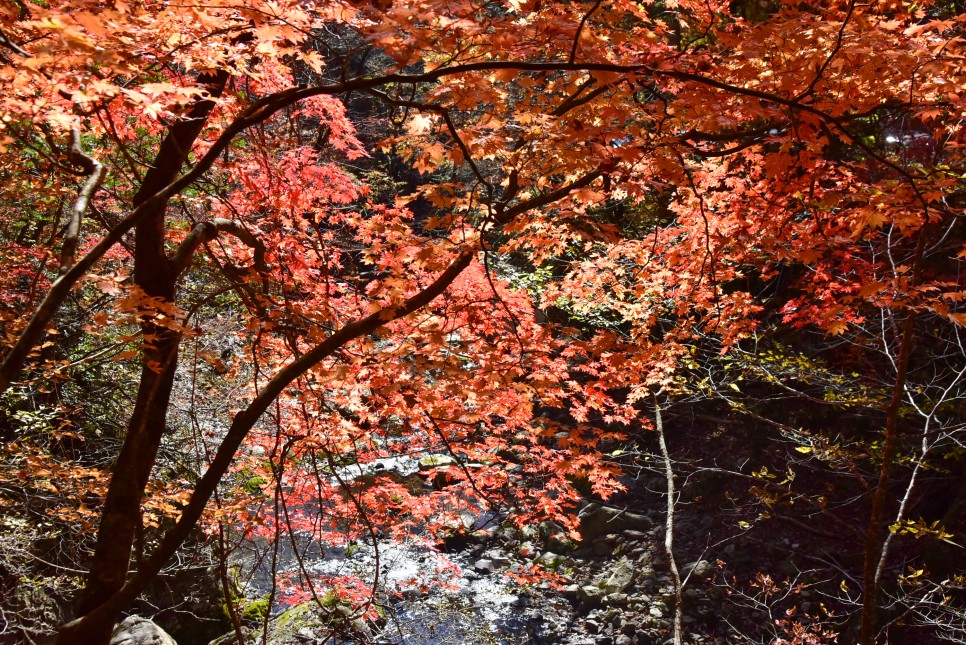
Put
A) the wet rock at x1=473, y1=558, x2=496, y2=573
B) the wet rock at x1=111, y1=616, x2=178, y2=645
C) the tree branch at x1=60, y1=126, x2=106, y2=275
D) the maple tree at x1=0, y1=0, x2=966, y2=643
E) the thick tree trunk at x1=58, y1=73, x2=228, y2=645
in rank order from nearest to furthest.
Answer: the tree branch at x1=60, y1=126, x2=106, y2=275 < the maple tree at x1=0, y1=0, x2=966, y2=643 < the thick tree trunk at x1=58, y1=73, x2=228, y2=645 < the wet rock at x1=111, y1=616, x2=178, y2=645 < the wet rock at x1=473, y1=558, x2=496, y2=573

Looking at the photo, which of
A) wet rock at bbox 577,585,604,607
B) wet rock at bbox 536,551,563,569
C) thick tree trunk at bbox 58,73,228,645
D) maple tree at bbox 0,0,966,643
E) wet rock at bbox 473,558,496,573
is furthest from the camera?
wet rock at bbox 473,558,496,573

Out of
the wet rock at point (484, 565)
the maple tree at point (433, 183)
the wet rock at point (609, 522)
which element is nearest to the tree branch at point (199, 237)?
the maple tree at point (433, 183)

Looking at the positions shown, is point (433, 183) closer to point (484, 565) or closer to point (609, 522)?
point (484, 565)

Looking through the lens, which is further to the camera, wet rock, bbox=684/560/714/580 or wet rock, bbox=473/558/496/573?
wet rock, bbox=473/558/496/573

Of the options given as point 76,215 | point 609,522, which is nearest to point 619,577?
point 609,522

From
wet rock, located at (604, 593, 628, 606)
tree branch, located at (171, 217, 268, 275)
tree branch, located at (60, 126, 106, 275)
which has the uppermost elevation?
tree branch, located at (171, 217, 268, 275)

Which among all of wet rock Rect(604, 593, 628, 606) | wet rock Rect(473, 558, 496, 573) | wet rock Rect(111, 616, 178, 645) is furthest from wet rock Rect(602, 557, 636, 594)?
wet rock Rect(111, 616, 178, 645)

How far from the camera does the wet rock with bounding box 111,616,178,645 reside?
6016 millimetres

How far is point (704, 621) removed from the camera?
25.8ft

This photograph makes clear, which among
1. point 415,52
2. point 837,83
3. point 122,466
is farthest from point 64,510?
point 837,83

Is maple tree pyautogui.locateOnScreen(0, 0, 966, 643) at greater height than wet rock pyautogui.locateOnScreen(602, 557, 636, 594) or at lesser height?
greater

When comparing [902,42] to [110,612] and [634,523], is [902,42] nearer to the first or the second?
[110,612]

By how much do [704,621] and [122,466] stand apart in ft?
24.6

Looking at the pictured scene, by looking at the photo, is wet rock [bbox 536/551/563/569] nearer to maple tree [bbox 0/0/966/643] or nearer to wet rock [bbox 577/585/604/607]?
wet rock [bbox 577/585/604/607]
